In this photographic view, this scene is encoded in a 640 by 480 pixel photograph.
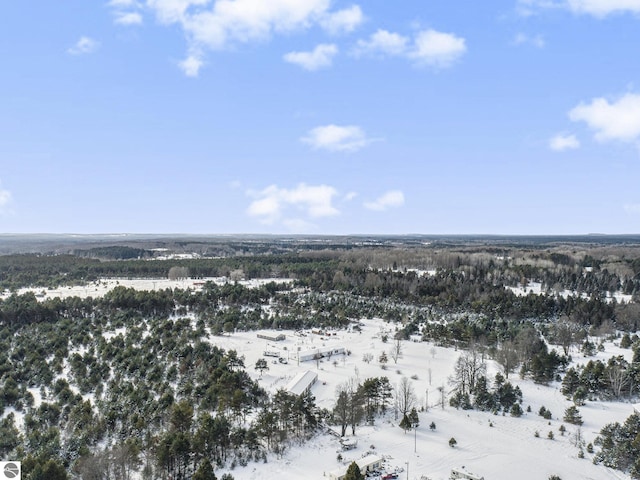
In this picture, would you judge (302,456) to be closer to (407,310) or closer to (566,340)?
(566,340)

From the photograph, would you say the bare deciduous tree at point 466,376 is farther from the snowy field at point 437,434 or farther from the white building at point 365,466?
the white building at point 365,466

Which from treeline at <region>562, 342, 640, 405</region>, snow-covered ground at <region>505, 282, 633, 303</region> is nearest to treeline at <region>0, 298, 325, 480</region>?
treeline at <region>562, 342, 640, 405</region>

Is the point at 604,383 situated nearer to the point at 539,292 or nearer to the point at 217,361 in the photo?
the point at 217,361

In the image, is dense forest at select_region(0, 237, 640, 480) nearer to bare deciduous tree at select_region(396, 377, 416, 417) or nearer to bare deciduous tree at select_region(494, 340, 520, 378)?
bare deciduous tree at select_region(494, 340, 520, 378)

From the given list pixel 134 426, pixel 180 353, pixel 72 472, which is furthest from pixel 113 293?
pixel 72 472

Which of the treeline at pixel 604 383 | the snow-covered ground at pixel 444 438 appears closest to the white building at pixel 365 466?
the snow-covered ground at pixel 444 438

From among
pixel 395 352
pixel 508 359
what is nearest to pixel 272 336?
pixel 395 352

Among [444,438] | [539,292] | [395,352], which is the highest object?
[539,292]
